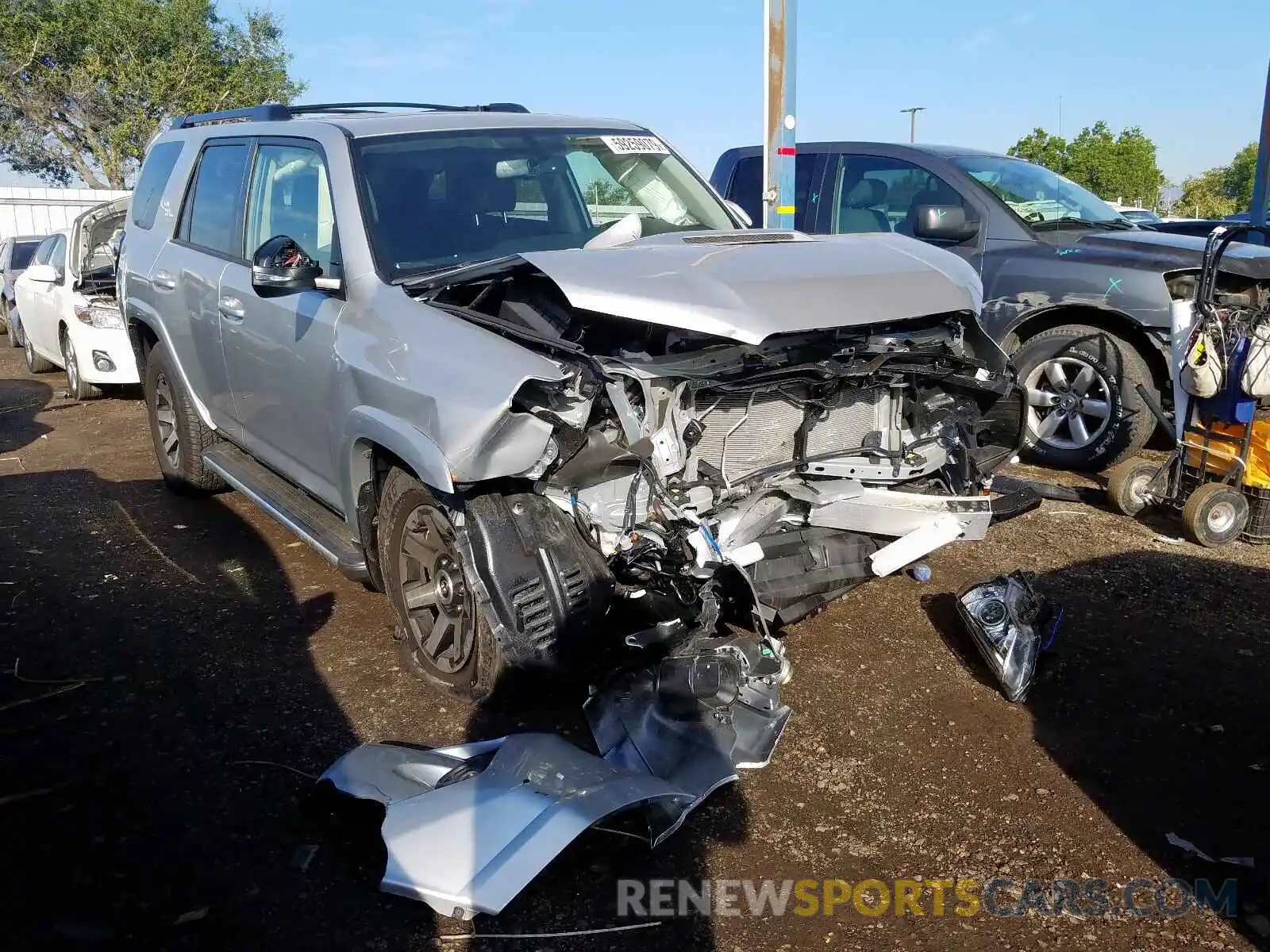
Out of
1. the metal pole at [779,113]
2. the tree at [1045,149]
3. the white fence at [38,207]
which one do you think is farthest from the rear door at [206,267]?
the tree at [1045,149]

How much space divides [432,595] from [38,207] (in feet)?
73.8

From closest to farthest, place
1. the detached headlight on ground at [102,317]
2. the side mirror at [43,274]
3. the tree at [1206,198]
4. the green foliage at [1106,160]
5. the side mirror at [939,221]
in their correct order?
the side mirror at [939,221] < the side mirror at [43,274] < the detached headlight on ground at [102,317] < the green foliage at [1106,160] < the tree at [1206,198]

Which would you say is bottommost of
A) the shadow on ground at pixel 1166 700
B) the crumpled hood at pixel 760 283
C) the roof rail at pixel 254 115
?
the shadow on ground at pixel 1166 700

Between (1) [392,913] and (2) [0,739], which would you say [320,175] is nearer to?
(2) [0,739]

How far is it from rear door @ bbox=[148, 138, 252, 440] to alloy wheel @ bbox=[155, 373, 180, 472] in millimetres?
571

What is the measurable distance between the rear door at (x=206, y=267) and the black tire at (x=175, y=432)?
30cm

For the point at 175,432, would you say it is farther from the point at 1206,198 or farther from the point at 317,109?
the point at 1206,198

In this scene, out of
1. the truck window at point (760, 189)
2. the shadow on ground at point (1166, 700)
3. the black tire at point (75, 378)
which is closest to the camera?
the shadow on ground at point (1166, 700)

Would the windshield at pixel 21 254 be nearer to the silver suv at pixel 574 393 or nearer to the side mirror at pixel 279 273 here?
the silver suv at pixel 574 393

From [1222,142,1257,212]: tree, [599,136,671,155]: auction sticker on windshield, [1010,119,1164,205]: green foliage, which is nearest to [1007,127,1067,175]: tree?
[1010,119,1164,205]: green foliage

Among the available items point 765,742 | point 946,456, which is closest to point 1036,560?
point 946,456

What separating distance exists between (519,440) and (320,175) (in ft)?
6.00

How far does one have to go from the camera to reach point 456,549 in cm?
354

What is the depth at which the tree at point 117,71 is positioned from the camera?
90.4ft
